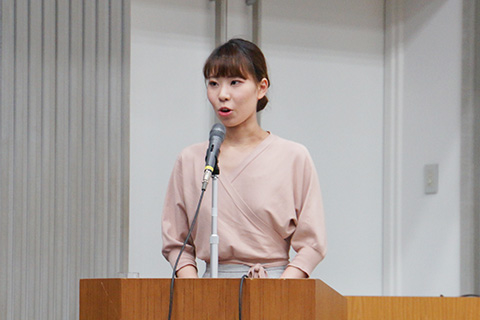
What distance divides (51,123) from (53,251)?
523mm

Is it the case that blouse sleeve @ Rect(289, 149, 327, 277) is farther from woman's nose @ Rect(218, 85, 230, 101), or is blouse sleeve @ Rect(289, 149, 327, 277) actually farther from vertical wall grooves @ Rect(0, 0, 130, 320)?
vertical wall grooves @ Rect(0, 0, 130, 320)

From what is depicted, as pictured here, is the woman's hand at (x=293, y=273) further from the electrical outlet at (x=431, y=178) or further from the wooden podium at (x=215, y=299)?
the electrical outlet at (x=431, y=178)

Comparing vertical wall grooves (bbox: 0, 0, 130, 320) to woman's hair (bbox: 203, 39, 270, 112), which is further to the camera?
vertical wall grooves (bbox: 0, 0, 130, 320)

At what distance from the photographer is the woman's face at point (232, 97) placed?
203 centimetres

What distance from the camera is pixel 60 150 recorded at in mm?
3248

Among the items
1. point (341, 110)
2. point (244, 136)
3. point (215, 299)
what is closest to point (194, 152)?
point (244, 136)

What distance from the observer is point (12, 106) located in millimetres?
3162

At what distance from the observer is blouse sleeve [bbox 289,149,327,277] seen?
194 cm

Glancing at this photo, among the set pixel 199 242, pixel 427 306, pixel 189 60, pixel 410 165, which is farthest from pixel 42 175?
pixel 410 165

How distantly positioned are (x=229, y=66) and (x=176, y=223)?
1.42 feet

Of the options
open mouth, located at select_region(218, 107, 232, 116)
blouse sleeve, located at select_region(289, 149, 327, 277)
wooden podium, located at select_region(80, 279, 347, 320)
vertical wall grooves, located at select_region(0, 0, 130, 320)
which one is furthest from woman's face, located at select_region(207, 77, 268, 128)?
vertical wall grooves, located at select_region(0, 0, 130, 320)

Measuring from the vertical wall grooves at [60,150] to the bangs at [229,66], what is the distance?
4.44ft

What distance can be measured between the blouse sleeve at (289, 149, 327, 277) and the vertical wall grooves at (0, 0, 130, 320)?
147 centimetres

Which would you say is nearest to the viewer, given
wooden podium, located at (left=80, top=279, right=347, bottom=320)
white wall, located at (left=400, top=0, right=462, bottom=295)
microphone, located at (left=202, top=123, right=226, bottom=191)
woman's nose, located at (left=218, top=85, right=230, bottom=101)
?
wooden podium, located at (left=80, top=279, right=347, bottom=320)
